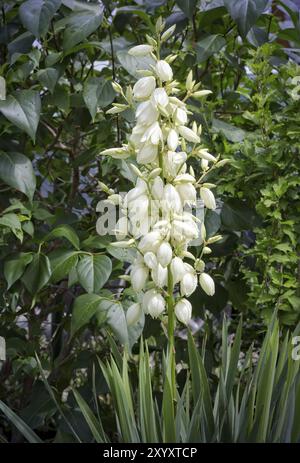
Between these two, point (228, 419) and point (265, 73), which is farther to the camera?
point (265, 73)

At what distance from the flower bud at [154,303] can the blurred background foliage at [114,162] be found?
372 millimetres

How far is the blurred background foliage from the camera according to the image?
5.16 ft

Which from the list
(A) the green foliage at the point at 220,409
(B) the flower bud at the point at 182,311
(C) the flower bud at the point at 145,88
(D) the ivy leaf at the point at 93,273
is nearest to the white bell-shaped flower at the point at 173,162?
(C) the flower bud at the point at 145,88

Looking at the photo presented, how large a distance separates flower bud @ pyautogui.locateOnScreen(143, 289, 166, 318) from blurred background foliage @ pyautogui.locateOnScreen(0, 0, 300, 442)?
14.6 inches

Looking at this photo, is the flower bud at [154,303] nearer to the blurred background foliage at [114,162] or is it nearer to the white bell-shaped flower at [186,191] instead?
the white bell-shaped flower at [186,191]

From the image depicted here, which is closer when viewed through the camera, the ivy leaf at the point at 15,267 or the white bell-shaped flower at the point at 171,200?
the white bell-shaped flower at the point at 171,200

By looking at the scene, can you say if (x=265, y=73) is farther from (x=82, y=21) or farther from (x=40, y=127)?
(x=40, y=127)

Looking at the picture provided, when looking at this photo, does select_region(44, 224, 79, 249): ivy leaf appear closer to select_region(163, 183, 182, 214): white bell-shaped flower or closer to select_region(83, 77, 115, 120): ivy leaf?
select_region(83, 77, 115, 120): ivy leaf

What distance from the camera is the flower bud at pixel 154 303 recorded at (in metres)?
1.14

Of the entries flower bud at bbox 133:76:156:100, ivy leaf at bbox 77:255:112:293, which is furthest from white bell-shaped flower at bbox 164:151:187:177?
ivy leaf at bbox 77:255:112:293

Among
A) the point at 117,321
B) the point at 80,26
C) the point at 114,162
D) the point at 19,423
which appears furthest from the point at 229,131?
the point at 19,423

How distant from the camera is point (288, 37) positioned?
1783 mm

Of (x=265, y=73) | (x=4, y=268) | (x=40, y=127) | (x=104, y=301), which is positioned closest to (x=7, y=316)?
(x=4, y=268)
